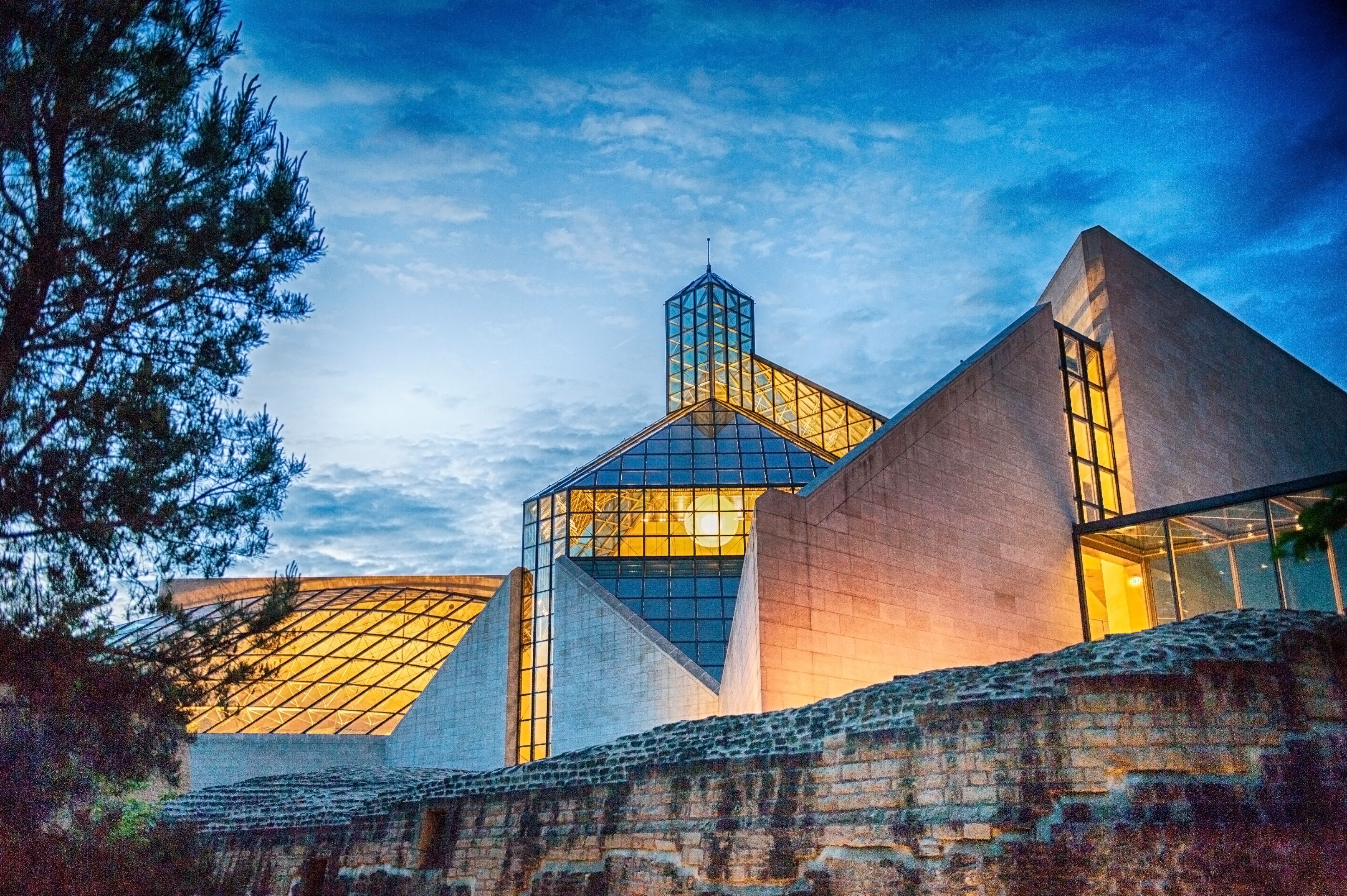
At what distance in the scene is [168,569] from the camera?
11.7m

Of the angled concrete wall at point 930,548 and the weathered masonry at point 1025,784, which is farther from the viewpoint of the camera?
the angled concrete wall at point 930,548

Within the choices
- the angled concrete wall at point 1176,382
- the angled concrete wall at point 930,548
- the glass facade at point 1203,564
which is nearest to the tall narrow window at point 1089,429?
the angled concrete wall at point 1176,382

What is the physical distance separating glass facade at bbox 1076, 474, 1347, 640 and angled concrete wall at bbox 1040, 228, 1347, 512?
197 cm

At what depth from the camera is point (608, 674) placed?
26922 mm

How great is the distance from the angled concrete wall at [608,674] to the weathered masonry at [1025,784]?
10331mm

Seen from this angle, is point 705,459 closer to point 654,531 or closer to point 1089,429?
point 654,531

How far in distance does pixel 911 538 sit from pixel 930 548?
57cm

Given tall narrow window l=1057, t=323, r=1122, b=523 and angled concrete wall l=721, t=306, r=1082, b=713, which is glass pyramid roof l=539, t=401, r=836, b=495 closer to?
tall narrow window l=1057, t=323, r=1122, b=523

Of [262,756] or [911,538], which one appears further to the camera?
[262,756]

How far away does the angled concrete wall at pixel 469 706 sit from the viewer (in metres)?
30.7

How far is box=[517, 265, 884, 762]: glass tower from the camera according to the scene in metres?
28.4

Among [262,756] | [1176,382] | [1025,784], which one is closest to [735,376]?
[1176,382]

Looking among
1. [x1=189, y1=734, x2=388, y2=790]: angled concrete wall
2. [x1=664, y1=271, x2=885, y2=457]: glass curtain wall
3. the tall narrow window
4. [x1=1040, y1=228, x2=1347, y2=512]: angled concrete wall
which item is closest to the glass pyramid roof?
[x1=664, y1=271, x2=885, y2=457]: glass curtain wall

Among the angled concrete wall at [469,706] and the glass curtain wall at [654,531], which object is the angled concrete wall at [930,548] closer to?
the glass curtain wall at [654,531]
